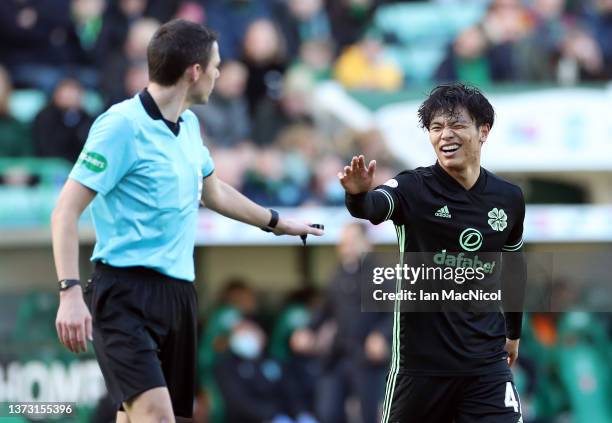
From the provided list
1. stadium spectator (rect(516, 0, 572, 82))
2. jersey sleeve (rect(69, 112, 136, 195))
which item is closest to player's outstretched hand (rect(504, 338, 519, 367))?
jersey sleeve (rect(69, 112, 136, 195))

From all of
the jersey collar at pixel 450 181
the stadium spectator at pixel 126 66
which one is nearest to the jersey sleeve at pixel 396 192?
the jersey collar at pixel 450 181

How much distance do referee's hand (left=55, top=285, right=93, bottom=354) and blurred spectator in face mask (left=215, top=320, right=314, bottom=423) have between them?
6554mm

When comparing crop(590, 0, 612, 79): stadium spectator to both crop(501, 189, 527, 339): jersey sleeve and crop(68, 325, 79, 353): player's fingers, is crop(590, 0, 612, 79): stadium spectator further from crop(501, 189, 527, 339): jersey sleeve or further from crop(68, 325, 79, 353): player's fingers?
crop(68, 325, 79, 353): player's fingers

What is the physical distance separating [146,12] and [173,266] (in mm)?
8277

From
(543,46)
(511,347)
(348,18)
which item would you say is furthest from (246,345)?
(511,347)

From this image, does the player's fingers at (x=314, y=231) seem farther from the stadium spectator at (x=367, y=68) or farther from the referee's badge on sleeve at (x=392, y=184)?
the stadium spectator at (x=367, y=68)

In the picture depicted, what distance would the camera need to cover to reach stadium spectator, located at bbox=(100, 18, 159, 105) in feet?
40.2

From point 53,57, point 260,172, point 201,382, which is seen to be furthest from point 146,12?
point 201,382

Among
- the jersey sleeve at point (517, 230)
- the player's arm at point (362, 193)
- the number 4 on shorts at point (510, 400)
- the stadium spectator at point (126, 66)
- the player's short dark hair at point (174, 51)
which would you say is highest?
the stadium spectator at point (126, 66)

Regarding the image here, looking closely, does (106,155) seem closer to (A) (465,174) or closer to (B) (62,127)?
(A) (465,174)

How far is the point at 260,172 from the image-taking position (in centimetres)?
1198

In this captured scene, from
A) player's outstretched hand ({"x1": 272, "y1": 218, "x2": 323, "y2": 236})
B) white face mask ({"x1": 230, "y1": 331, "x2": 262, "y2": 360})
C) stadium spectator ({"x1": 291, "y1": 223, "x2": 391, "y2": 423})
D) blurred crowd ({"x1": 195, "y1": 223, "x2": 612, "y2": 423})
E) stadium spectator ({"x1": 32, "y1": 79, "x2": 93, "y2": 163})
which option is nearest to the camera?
player's outstretched hand ({"x1": 272, "y1": 218, "x2": 323, "y2": 236})

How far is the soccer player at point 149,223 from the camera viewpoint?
548cm

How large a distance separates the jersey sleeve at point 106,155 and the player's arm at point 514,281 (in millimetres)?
1916
